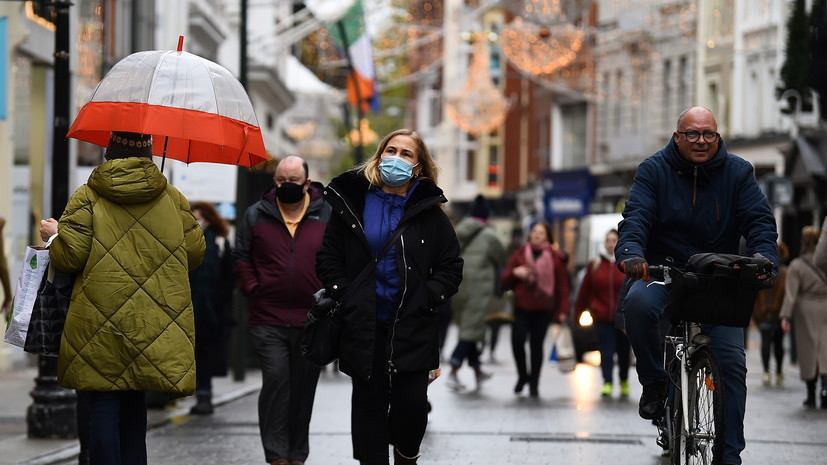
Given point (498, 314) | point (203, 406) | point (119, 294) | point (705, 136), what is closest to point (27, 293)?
point (119, 294)

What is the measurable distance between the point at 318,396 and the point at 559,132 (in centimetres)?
4286

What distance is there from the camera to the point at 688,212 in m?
8.11

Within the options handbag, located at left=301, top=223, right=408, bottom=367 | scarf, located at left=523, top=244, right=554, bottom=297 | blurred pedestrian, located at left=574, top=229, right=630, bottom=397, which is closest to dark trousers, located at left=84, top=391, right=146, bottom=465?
handbag, located at left=301, top=223, right=408, bottom=367

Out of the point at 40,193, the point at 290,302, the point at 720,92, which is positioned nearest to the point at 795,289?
the point at 290,302

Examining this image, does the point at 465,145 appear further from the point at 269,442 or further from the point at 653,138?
the point at 269,442

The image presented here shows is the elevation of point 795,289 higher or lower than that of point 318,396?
higher

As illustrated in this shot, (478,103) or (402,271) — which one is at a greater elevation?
(478,103)

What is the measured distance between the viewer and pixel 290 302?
10133 millimetres

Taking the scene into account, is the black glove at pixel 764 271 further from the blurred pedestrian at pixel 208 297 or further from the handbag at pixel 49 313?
the blurred pedestrian at pixel 208 297

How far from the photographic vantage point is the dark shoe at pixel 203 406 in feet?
45.6

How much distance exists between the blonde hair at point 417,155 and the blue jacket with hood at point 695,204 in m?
1.00

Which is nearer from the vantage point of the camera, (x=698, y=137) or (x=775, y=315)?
(x=698, y=137)

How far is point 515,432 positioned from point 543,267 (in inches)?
171

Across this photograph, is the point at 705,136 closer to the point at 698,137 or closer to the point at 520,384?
the point at 698,137
